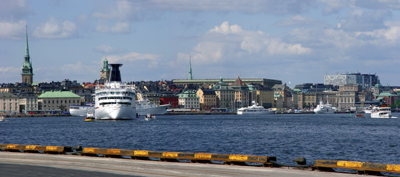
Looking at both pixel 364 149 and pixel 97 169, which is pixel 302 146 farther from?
pixel 97 169

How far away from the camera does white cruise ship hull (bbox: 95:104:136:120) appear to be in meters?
121

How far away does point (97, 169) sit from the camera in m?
26.5

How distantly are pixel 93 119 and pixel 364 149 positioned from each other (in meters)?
86.9

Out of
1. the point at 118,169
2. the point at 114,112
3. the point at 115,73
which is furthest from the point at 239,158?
the point at 115,73

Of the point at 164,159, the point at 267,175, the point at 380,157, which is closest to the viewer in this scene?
the point at 267,175

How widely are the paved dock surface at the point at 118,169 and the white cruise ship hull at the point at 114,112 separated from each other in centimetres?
9019

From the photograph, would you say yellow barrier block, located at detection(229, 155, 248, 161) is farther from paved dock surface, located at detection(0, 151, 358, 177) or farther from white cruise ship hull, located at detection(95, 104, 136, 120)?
white cruise ship hull, located at detection(95, 104, 136, 120)

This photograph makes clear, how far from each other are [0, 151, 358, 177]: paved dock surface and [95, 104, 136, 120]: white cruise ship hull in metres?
90.2

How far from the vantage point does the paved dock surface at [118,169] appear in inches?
974

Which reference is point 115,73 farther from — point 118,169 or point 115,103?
point 118,169

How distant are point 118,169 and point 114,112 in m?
95.3

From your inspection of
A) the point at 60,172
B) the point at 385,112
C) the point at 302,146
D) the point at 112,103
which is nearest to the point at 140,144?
the point at 302,146

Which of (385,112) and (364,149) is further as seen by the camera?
(385,112)

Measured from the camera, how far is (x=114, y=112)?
121m
